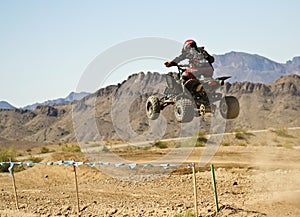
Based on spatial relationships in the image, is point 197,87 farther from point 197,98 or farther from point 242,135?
point 242,135

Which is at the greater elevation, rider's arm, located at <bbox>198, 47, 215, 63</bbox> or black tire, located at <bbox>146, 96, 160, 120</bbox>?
rider's arm, located at <bbox>198, 47, 215, 63</bbox>

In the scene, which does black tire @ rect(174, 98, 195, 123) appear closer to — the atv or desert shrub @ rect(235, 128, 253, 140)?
the atv

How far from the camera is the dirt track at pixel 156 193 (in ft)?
38.0

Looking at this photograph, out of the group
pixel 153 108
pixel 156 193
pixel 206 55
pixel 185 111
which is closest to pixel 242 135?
pixel 156 193

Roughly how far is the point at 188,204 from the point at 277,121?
6022cm

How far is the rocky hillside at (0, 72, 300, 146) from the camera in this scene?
208 ft

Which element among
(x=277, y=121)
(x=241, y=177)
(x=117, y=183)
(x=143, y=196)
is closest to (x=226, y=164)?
(x=241, y=177)

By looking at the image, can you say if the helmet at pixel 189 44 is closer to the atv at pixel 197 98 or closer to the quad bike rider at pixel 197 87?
the quad bike rider at pixel 197 87

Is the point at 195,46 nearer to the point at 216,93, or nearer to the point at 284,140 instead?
the point at 216,93

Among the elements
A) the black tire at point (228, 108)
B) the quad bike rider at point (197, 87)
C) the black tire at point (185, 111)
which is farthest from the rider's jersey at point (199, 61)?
the black tire at point (228, 108)

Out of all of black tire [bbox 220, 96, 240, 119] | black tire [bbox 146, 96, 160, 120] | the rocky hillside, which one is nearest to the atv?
black tire [bbox 220, 96, 240, 119]

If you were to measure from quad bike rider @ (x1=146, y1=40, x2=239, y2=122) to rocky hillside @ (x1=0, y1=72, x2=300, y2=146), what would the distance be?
1093 inches

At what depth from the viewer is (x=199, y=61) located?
1318cm

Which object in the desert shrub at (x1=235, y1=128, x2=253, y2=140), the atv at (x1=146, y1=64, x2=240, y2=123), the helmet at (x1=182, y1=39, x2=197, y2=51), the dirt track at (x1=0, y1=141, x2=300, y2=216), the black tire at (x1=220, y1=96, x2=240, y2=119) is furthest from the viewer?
the desert shrub at (x1=235, y1=128, x2=253, y2=140)
